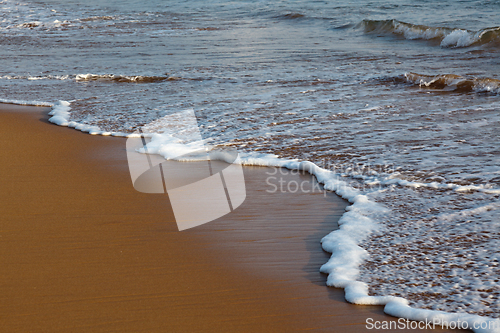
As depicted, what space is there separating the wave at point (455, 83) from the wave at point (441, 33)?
4.97 m

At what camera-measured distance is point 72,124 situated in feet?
18.6

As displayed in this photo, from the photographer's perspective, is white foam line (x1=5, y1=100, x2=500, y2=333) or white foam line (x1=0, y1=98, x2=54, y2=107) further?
white foam line (x1=0, y1=98, x2=54, y2=107)

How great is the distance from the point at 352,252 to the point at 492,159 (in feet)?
6.36

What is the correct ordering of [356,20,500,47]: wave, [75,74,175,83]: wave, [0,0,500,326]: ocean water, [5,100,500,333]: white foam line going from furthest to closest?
[356,20,500,47]: wave < [75,74,175,83]: wave < [0,0,500,326]: ocean water < [5,100,500,333]: white foam line

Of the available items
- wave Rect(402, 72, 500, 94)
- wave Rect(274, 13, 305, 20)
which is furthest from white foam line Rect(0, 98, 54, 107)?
wave Rect(274, 13, 305, 20)

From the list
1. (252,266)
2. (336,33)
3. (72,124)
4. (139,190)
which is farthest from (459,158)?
(336,33)

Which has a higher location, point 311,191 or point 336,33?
point 311,191

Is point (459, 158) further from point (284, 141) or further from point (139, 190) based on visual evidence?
point (139, 190)

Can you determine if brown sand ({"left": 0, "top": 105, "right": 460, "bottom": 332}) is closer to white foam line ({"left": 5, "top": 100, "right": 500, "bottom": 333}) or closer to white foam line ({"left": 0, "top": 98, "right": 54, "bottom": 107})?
white foam line ({"left": 5, "top": 100, "right": 500, "bottom": 333})

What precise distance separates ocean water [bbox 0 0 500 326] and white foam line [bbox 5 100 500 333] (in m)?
0.05

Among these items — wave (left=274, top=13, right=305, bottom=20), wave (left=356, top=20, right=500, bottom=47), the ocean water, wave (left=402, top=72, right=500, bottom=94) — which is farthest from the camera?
wave (left=274, top=13, right=305, bottom=20)

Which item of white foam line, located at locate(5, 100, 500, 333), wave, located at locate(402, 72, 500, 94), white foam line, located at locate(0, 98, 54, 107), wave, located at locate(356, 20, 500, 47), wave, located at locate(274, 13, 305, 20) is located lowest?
wave, located at locate(274, 13, 305, 20)

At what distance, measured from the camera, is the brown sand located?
7.06ft

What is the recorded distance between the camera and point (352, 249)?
9.00ft
